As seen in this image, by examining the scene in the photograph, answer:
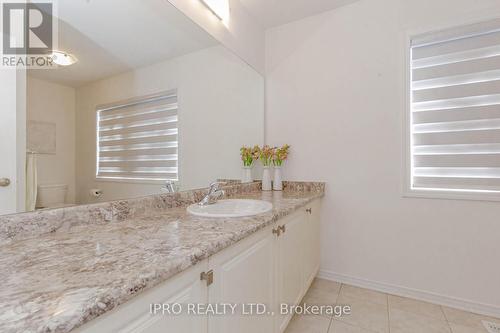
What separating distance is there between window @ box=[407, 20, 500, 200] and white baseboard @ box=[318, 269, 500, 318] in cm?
74

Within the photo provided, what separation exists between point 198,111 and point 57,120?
32.1 inches

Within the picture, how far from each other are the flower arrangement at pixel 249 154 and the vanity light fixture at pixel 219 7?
3.30 ft

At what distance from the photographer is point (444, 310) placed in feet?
5.47

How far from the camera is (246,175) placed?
212 cm

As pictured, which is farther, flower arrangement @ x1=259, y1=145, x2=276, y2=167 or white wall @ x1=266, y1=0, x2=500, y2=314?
flower arrangement @ x1=259, y1=145, x2=276, y2=167

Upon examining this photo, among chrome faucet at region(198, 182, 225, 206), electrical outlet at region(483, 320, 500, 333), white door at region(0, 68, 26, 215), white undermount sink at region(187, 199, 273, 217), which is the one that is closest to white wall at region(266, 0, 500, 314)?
electrical outlet at region(483, 320, 500, 333)

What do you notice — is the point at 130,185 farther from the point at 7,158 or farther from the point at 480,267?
the point at 480,267

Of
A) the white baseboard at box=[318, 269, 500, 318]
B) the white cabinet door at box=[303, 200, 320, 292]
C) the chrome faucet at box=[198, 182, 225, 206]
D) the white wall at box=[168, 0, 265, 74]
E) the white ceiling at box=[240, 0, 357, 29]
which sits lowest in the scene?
the white baseboard at box=[318, 269, 500, 318]

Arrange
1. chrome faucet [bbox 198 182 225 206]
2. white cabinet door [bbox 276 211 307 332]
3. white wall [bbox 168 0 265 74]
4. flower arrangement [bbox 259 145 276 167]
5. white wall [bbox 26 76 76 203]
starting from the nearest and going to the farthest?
white wall [bbox 26 76 76 203], white cabinet door [bbox 276 211 307 332], chrome faucet [bbox 198 182 225 206], white wall [bbox 168 0 265 74], flower arrangement [bbox 259 145 276 167]

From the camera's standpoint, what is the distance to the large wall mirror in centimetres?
Answer: 78

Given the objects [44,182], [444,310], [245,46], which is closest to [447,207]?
[444,310]

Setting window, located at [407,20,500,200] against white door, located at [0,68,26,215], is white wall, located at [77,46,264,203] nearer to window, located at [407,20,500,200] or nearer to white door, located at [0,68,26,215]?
white door, located at [0,68,26,215]

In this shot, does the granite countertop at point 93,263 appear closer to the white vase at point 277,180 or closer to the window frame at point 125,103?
the window frame at point 125,103

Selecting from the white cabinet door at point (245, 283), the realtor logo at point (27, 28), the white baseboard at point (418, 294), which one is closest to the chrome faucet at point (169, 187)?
the white cabinet door at point (245, 283)
